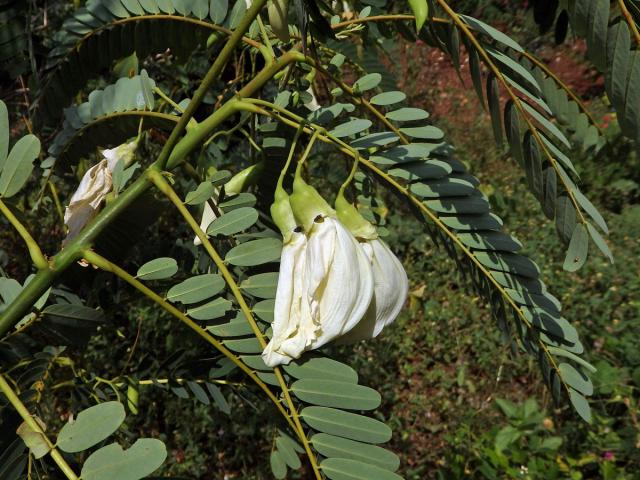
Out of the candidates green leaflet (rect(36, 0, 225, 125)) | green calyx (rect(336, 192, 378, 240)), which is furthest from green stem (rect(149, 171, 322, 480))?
green leaflet (rect(36, 0, 225, 125))

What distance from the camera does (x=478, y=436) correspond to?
2.17 metres

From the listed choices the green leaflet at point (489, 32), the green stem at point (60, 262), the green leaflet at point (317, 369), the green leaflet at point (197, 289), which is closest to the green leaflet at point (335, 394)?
the green leaflet at point (317, 369)

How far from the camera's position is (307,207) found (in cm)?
57

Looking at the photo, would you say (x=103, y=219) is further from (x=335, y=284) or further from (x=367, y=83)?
(x=367, y=83)

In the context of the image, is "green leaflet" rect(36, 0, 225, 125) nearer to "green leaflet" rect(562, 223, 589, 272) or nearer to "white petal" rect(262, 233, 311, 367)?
"white petal" rect(262, 233, 311, 367)

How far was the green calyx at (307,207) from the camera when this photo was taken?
57 cm

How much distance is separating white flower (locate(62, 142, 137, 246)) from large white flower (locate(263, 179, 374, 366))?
0.29m

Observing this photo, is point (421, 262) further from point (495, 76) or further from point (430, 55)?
point (495, 76)

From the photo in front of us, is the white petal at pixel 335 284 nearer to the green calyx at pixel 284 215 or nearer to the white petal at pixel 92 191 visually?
the green calyx at pixel 284 215

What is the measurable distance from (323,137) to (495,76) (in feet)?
0.55

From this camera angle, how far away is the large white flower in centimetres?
53

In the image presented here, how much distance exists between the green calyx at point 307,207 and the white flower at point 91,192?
0.88 feet

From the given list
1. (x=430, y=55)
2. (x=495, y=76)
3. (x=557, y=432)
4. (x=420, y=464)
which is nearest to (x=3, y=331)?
(x=495, y=76)

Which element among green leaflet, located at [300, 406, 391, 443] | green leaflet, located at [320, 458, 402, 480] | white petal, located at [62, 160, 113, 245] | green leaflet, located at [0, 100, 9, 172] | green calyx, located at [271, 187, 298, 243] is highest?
green leaflet, located at [0, 100, 9, 172]
